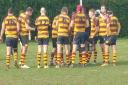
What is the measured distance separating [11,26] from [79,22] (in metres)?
2.69

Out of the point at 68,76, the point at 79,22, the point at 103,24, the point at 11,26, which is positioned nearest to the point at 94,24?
the point at 103,24

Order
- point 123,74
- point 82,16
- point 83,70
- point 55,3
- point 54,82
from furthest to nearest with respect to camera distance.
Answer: point 55,3
point 82,16
point 83,70
point 123,74
point 54,82

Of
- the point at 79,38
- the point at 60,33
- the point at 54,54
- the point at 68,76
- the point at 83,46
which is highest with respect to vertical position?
the point at 60,33

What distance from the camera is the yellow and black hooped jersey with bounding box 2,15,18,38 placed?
23688 mm

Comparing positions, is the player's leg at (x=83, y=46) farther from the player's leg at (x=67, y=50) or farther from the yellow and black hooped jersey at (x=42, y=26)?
the yellow and black hooped jersey at (x=42, y=26)

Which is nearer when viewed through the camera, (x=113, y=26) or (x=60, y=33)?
(x=60, y=33)

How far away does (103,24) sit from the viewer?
80.6 feet

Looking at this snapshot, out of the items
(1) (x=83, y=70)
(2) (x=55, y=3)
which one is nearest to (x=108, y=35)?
(1) (x=83, y=70)

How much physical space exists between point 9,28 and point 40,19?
4.16ft

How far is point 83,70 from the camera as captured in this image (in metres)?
22.5

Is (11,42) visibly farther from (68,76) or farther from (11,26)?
(68,76)

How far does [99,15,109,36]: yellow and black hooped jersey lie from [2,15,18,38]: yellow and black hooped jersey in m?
3.50

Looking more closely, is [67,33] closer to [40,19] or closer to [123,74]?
[40,19]

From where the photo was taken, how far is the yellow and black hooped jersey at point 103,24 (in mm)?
24406
